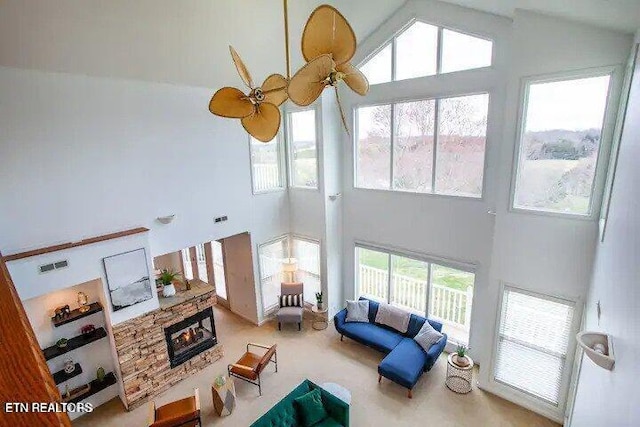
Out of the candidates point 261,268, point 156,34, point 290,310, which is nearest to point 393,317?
point 290,310

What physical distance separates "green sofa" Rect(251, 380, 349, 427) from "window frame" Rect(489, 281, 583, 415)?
2875 millimetres

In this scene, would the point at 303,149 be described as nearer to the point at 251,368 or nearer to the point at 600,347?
the point at 251,368

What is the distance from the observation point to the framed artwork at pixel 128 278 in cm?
524

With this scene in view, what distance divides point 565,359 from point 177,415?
19.9ft

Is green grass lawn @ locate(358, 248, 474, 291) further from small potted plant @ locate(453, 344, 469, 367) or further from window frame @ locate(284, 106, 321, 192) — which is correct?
window frame @ locate(284, 106, 321, 192)

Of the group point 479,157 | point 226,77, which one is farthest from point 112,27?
point 479,157

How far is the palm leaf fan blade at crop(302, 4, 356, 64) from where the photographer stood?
2.16 m

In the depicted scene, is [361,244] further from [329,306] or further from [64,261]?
[64,261]

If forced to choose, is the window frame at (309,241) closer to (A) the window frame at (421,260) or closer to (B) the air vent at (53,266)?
(A) the window frame at (421,260)

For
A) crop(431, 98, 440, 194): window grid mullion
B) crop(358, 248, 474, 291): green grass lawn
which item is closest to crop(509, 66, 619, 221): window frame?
crop(431, 98, 440, 194): window grid mullion

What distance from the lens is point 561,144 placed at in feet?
15.0

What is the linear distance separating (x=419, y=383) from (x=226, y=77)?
6922mm

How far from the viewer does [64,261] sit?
4.71 metres

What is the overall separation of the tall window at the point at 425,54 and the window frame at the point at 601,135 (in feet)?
3.88
